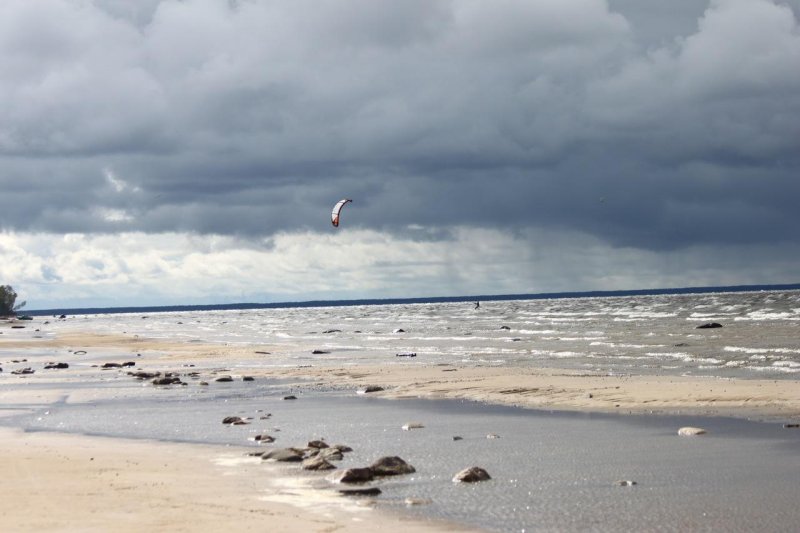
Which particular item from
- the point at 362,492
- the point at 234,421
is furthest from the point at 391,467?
the point at 234,421

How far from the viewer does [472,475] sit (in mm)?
13398

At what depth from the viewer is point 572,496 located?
12.3 m

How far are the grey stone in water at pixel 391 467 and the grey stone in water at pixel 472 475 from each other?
0.91 m

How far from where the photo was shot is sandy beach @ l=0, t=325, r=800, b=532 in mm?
10969

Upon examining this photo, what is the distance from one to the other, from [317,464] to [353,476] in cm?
124

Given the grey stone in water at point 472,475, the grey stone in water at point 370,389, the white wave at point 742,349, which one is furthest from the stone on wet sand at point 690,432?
the white wave at point 742,349

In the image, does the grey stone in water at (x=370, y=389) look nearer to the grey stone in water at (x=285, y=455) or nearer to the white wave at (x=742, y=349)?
the grey stone in water at (x=285, y=455)

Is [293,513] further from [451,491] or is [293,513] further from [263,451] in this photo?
[263,451]

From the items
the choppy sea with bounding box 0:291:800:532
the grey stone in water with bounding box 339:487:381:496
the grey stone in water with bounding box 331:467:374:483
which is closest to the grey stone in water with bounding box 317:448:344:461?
the choppy sea with bounding box 0:291:800:532

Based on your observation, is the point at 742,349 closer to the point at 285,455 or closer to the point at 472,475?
the point at 285,455

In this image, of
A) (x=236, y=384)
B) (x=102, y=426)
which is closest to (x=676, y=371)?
(x=236, y=384)

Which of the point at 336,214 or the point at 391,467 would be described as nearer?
the point at 391,467

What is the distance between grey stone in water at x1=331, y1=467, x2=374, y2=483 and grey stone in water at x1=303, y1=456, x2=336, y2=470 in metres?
0.85

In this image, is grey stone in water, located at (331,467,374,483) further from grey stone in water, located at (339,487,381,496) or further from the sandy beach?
the sandy beach
